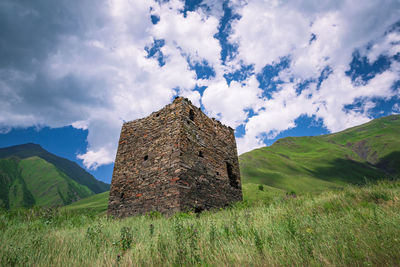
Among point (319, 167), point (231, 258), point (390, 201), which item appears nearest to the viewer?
point (231, 258)

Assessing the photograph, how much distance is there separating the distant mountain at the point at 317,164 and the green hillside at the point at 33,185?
110 metres

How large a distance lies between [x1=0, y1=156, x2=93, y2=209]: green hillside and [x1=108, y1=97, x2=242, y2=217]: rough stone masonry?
12348cm

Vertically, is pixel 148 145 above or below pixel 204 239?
above

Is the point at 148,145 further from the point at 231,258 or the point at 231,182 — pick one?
the point at 231,258

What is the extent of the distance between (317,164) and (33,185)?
180m

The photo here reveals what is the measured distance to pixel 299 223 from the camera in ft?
11.2

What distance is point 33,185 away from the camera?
13088cm

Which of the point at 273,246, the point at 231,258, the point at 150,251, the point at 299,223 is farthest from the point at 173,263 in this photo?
the point at 299,223

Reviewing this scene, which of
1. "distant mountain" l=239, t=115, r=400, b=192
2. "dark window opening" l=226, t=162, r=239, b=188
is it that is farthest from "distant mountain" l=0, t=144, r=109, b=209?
"dark window opening" l=226, t=162, r=239, b=188

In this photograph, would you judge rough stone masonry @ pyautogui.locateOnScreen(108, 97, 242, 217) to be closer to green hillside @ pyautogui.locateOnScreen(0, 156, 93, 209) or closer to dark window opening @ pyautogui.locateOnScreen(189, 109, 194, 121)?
dark window opening @ pyautogui.locateOnScreen(189, 109, 194, 121)

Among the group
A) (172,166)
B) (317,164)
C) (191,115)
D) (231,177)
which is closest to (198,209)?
(172,166)

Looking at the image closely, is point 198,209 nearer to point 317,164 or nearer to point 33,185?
point 317,164

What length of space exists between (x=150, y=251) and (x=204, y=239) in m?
0.88

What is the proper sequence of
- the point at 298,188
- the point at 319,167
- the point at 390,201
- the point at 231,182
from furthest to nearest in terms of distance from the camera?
the point at 319,167 < the point at 298,188 < the point at 231,182 < the point at 390,201
